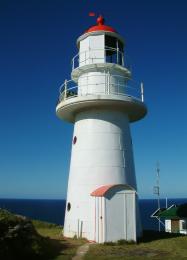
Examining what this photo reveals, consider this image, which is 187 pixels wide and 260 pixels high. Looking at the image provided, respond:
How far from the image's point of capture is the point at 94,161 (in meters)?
15.4

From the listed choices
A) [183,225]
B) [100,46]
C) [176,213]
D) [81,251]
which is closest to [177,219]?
[176,213]

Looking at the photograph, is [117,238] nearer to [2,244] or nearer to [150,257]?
[150,257]

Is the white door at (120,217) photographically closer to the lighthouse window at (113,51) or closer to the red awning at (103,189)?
the red awning at (103,189)

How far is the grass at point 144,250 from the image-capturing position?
11414mm

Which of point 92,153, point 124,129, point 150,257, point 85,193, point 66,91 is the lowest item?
point 150,257

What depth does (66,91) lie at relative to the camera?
16.2m

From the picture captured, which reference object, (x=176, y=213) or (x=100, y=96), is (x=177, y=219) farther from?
(x=100, y=96)

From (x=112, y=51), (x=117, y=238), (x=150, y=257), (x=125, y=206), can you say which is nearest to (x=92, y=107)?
(x=112, y=51)

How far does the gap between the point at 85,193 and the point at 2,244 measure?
5.72 meters

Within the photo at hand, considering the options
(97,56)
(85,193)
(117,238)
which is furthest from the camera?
(97,56)

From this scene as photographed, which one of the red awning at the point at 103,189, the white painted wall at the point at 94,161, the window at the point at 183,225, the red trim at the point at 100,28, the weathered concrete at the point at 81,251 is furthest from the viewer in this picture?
the window at the point at 183,225

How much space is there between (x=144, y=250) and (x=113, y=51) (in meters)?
9.16

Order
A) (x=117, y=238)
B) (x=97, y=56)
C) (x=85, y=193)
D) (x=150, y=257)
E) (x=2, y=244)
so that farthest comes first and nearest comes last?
(x=97, y=56), (x=85, y=193), (x=117, y=238), (x=150, y=257), (x=2, y=244)

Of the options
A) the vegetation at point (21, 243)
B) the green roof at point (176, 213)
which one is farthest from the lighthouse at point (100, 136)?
the green roof at point (176, 213)
